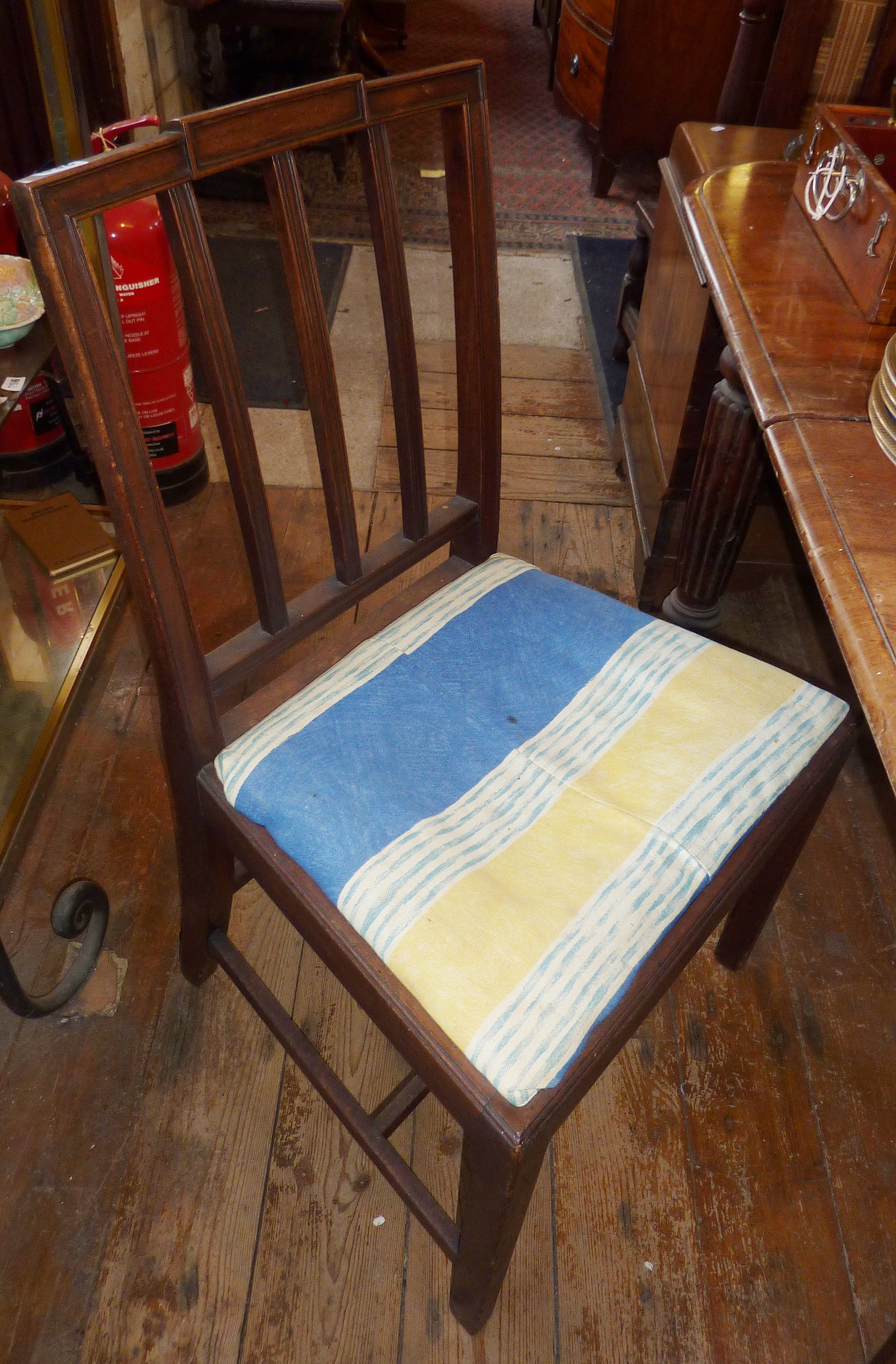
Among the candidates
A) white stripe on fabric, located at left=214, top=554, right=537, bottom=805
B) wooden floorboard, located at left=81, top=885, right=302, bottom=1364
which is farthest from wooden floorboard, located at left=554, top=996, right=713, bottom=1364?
white stripe on fabric, located at left=214, top=554, right=537, bottom=805

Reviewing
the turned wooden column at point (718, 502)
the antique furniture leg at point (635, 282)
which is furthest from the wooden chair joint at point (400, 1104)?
the antique furniture leg at point (635, 282)

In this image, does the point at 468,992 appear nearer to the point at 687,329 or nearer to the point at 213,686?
the point at 213,686

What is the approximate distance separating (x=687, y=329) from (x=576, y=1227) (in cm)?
122

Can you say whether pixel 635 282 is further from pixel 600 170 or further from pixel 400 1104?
pixel 400 1104

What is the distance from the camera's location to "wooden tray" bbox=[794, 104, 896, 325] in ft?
3.18

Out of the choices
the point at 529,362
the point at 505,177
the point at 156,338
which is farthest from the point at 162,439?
the point at 505,177

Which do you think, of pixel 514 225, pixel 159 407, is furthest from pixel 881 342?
pixel 514 225

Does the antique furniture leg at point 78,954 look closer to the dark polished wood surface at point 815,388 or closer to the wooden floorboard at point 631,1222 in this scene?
the wooden floorboard at point 631,1222

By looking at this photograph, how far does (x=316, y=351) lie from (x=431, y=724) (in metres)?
0.34

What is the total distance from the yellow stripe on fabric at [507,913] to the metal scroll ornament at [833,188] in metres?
0.75

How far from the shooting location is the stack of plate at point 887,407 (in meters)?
0.80

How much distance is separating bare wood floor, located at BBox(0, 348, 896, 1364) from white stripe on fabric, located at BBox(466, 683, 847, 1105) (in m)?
0.50

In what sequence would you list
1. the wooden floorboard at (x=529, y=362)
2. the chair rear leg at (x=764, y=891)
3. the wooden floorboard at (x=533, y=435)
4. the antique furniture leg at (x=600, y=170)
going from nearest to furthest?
the chair rear leg at (x=764, y=891) → the wooden floorboard at (x=533, y=435) → the wooden floorboard at (x=529, y=362) → the antique furniture leg at (x=600, y=170)

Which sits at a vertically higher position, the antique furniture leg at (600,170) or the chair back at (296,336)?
the chair back at (296,336)
